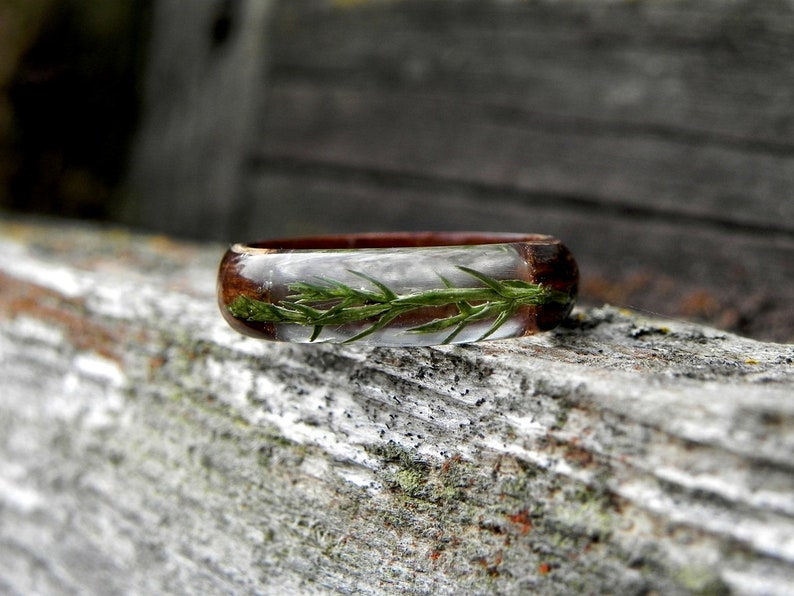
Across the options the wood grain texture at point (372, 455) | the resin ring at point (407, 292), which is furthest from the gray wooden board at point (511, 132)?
the resin ring at point (407, 292)

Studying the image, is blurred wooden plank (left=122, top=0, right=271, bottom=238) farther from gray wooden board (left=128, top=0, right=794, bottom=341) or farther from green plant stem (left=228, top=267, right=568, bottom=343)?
green plant stem (left=228, top=267, right=568, bottom=343)

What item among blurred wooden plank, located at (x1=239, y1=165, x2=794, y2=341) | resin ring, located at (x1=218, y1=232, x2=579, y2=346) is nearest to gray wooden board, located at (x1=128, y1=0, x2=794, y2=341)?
blurred wooden plank, located at (x1=239, y1=165, x2=794, y2=341)

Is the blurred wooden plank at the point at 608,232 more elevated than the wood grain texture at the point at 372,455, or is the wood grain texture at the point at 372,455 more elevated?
the blurred wooden plank at the point at 608,232

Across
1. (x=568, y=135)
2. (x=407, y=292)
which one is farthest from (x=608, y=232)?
(x=407, y=292)

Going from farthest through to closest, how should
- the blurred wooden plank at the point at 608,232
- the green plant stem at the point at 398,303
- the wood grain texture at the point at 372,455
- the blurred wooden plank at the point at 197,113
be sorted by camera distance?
1. the blurred wooden plank at the point at 197,113
2. the blurred wooden plank at the point at 608,232
3. the green plant stem at the point at 398,303
4. the wood grain texture at the point at 372,455

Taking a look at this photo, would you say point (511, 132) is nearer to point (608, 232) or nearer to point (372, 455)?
point (608, 232)

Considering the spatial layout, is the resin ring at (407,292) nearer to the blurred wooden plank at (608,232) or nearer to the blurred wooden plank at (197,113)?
the blurred wooden plank at (608,232)

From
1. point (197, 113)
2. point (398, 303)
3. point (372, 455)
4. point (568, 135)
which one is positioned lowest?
point (372, 455)
